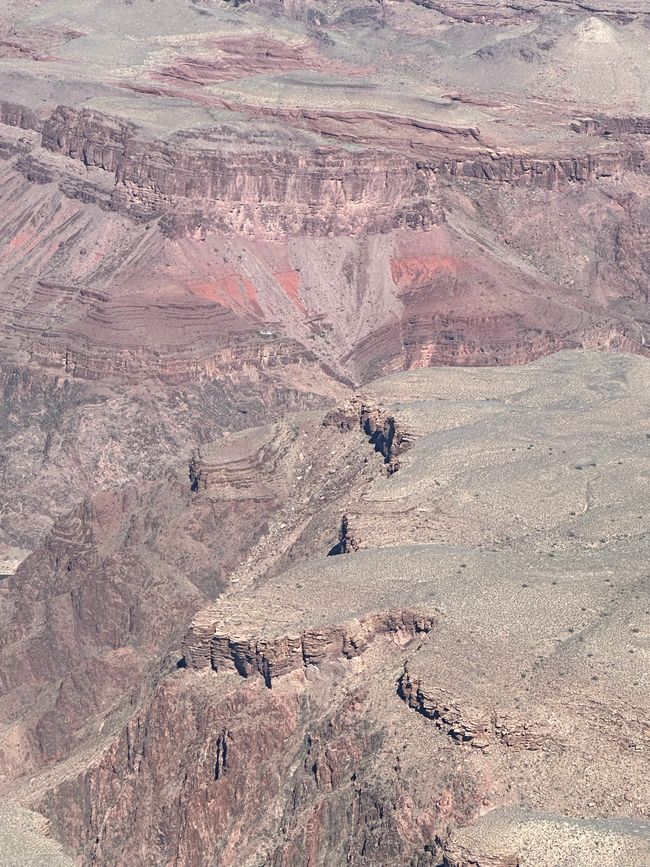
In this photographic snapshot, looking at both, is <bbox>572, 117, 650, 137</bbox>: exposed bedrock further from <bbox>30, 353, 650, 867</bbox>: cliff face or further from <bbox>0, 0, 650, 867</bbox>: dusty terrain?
<bbox>30, 353, 650, 867</bbox>: cliff face

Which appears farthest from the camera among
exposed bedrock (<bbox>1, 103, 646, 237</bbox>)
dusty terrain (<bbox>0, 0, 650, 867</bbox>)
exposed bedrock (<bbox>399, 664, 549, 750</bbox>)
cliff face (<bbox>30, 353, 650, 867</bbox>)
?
exposed bedrock (<bbox>1, 103, 646, 237</bbox>)

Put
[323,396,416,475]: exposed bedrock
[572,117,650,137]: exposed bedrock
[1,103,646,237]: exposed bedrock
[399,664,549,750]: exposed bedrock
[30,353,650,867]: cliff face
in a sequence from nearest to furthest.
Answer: [30,353,650,867]: cliff face, [399,664,549,750]: exposed bedrock, [323,396,416,475]: exposed bedrock, [1,103,646,237]: exposed bedrock, [572,117,650,137]: exposed bedrock

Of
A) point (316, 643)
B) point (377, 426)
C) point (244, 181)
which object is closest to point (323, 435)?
point (377, 426)

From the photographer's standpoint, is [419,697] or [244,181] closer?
[419,697]

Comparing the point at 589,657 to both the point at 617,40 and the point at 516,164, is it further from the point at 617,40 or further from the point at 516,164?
the point at 617,40

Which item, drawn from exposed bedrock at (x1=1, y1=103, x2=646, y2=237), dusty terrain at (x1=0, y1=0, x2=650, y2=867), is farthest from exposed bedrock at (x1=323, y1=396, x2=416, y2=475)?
exposed bedrock at (x1=1, y1=103, x2=646, y2=237)

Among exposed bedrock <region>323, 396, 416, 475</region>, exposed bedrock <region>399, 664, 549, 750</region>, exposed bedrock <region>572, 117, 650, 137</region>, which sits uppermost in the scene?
exposed bedrock <region>399, 664, 549, 750</region>

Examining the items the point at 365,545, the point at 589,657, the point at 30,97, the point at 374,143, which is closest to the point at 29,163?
the point at 30,97

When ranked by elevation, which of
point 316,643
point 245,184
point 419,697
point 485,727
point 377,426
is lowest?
point 245,184

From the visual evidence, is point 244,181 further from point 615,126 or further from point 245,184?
point 615,126
